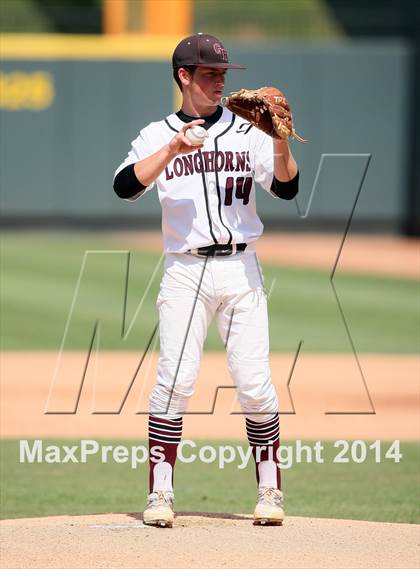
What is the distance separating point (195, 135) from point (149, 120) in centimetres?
1990

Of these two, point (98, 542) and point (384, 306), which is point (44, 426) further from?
point (384, 306)

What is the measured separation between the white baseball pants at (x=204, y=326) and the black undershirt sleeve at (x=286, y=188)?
0.99 feet

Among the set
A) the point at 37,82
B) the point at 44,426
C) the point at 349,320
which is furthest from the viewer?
the point at 37,82

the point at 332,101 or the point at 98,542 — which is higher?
the point at 98,542

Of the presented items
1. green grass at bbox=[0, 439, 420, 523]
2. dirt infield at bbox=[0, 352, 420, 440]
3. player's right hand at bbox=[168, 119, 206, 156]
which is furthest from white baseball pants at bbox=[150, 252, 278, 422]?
dirt infield at bbox=[0, 352, 420, 440]

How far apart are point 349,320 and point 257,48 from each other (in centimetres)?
1216

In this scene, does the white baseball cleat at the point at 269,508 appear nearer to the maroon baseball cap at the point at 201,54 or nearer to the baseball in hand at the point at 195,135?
the baseball in hand at the point at 195,135

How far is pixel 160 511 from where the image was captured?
493 centimetres

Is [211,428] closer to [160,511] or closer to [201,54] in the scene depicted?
[160,511]

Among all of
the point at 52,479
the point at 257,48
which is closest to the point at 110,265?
the point at 257,48

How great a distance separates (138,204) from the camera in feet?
80.4

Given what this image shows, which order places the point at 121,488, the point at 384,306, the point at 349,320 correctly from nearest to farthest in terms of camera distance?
the point at 121,488
the point at 349,320
the point at 384,306

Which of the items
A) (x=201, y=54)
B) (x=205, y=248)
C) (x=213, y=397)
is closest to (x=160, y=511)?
(x=205, y=248)

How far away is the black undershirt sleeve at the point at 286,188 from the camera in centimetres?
499
